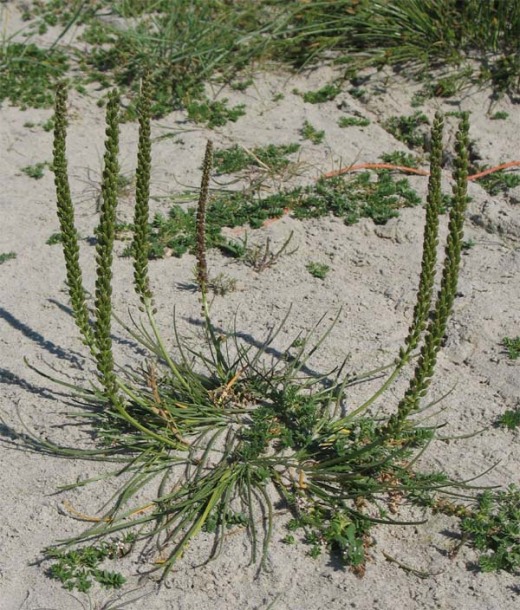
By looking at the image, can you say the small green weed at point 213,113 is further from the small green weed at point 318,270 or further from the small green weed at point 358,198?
the small green weed at point 318,270

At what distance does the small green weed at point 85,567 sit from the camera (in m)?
3.67

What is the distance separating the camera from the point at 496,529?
3836 mm

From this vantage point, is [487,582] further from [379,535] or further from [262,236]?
[262,236]

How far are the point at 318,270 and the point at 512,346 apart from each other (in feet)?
3.91

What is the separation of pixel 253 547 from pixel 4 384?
1.56 metres

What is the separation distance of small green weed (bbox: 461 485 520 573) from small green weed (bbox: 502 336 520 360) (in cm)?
92

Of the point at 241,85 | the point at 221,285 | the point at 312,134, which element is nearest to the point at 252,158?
the point at 312,134

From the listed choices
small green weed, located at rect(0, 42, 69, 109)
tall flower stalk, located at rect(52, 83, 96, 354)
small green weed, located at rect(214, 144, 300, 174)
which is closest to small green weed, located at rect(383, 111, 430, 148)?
small green weed, located at rect(214, 144, 300, 174)

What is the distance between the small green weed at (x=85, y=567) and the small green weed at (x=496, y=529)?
4.50 ft

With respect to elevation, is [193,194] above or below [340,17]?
below

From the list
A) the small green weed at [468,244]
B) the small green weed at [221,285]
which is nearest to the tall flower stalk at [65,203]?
the small green weed at [221,285]

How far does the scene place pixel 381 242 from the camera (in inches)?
227

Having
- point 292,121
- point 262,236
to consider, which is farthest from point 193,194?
point 292,121

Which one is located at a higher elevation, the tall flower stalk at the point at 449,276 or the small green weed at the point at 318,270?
the tall flower stalk at the point at 449,276
